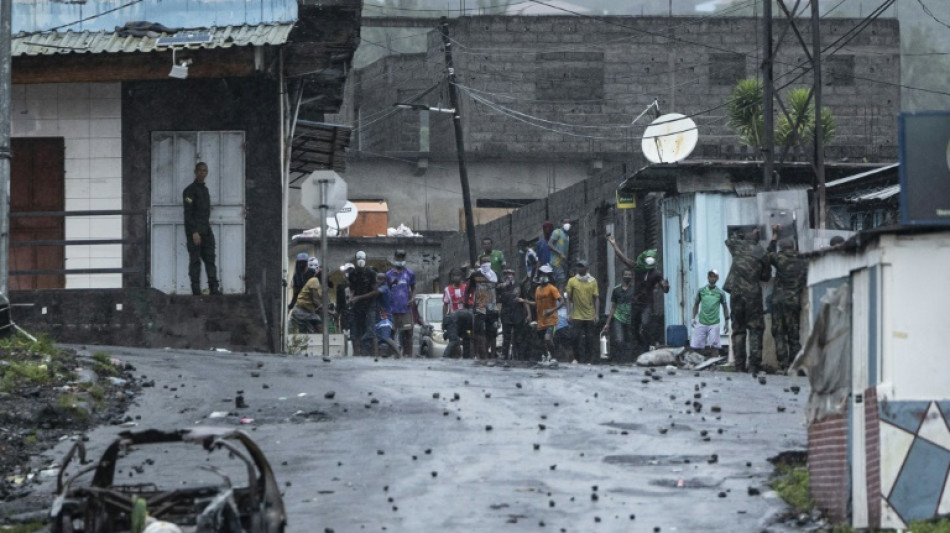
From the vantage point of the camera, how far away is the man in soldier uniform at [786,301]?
2267cm

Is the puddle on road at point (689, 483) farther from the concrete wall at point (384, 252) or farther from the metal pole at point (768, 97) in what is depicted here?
the concrete wall at point (384, 252)

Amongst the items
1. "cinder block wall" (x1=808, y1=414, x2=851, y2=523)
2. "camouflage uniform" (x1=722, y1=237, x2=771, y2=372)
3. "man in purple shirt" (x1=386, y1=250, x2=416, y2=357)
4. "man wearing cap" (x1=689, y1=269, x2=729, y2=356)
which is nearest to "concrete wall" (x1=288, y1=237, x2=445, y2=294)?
"man in purple shirt" (x1=386, y1=250, x2=416, y2=357)

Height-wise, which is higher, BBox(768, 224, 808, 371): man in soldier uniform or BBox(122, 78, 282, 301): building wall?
BBox(122, 78, 282, 301): building wall

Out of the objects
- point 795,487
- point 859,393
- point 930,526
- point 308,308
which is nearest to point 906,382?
point 859,393

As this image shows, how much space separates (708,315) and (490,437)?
12.3 meters

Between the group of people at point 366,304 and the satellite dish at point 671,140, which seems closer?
the group of people at point 366,304

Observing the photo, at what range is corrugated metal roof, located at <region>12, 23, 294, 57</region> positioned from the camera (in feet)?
77.9

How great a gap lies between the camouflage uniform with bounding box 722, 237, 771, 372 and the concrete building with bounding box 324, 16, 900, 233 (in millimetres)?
35980

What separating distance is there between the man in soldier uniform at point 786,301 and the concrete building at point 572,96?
36.2 meters

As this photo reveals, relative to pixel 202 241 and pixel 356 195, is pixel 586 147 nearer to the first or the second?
pixel 356 195

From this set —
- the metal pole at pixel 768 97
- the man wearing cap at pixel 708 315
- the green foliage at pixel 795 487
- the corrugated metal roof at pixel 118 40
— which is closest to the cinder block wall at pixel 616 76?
the metal pole at pixel 768 97

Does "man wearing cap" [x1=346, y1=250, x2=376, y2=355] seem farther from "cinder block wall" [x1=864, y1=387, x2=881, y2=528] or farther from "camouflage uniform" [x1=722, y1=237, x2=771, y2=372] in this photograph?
"cinder block wall" [x1=864, y1=387, x2=881, y2=528]

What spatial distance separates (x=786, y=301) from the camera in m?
22.6

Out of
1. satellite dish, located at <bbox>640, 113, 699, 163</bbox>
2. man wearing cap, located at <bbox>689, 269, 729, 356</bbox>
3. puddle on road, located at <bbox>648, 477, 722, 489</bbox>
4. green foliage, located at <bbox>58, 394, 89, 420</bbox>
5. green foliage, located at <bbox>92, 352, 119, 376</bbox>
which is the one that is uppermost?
satellite dish, located at <bbox>640, 113, 699, 163</bbox>
